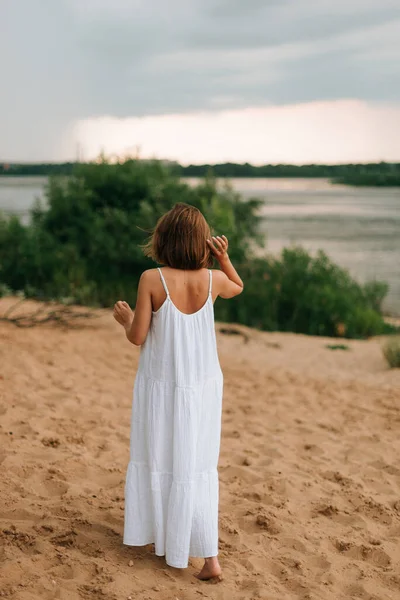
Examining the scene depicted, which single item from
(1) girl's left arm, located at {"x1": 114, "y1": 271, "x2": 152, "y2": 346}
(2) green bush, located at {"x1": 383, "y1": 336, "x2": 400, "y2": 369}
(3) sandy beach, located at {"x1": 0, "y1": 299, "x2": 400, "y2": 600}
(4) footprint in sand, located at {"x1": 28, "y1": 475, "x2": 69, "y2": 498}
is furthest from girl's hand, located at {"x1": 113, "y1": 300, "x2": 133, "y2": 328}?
(2) green bush, located at {"x1": 383, "y1": 336, "x2": 400, "y2": 369}

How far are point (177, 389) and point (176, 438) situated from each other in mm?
244

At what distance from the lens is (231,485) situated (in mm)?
5500

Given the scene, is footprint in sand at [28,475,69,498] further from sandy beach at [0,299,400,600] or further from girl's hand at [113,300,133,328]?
girl's hand at [113,300,133,328]

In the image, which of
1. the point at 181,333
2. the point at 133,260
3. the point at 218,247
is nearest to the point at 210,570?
the point at 181,333

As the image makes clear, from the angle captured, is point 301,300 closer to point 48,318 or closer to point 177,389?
point 48,318

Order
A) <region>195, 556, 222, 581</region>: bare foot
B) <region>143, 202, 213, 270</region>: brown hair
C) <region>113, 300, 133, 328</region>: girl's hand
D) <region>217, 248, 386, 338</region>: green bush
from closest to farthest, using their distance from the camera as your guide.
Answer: <region>143, 202, 213, 270</region>: brown hair < <region>113, 300, 133, 328</region>: girl's hand < <region>195, 556, 222, 581</region>: bare foot < <region>217, 248, 386, 338</region>: green bush

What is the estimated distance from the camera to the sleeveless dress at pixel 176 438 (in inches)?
145

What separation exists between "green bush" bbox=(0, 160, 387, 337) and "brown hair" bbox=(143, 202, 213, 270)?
1172 cm

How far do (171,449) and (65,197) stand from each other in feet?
48.7

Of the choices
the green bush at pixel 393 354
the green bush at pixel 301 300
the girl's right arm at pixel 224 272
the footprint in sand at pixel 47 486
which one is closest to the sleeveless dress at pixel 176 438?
the girl's right arm at pixel 224 272

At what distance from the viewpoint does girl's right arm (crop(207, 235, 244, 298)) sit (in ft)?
12.1

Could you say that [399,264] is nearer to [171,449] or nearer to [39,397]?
[39,397]

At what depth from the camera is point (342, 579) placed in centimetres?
415

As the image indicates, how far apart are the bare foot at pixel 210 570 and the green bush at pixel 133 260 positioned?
37.6 ft
